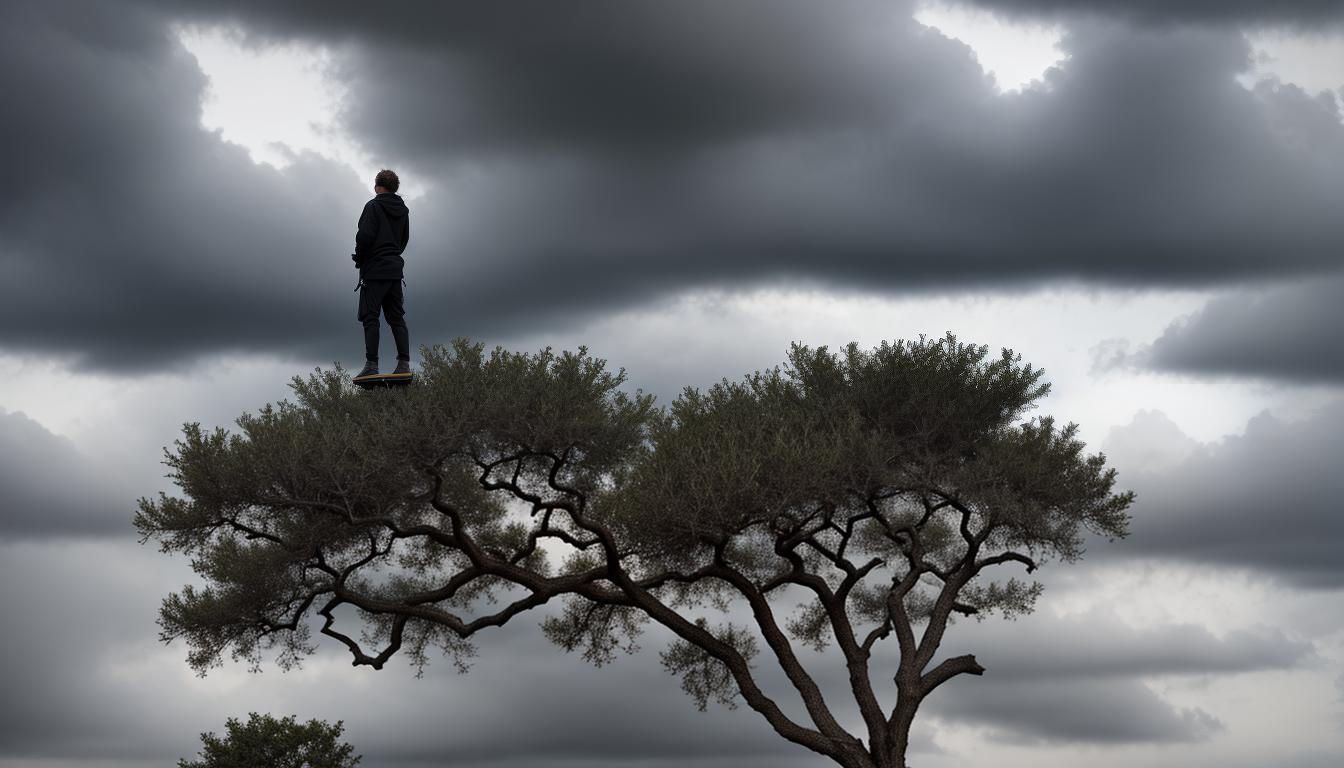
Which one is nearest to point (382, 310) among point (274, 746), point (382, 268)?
point (382, 268)

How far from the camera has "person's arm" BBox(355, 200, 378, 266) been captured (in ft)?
86.2

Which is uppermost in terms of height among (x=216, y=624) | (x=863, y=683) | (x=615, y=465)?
(x=615, y=465)

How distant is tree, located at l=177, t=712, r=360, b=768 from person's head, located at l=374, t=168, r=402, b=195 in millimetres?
14649

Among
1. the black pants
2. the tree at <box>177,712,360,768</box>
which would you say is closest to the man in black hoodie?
the black pants

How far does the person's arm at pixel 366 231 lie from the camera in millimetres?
26281

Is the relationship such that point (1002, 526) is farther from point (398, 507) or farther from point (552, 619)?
point (398, 507)

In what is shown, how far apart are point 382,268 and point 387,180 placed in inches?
76.3

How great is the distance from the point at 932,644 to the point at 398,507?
12166 millimetres

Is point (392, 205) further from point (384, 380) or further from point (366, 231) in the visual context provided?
point (384, 380)

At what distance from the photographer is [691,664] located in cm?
3266

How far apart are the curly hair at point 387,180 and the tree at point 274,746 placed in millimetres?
14696

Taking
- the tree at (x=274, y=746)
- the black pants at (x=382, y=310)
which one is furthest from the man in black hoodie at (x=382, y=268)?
the tree at (x=274, y=746)

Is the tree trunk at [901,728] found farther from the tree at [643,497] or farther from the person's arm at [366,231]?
the person's arm at [366,231]

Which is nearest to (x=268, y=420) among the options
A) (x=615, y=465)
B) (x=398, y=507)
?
(x=398, y=507)
